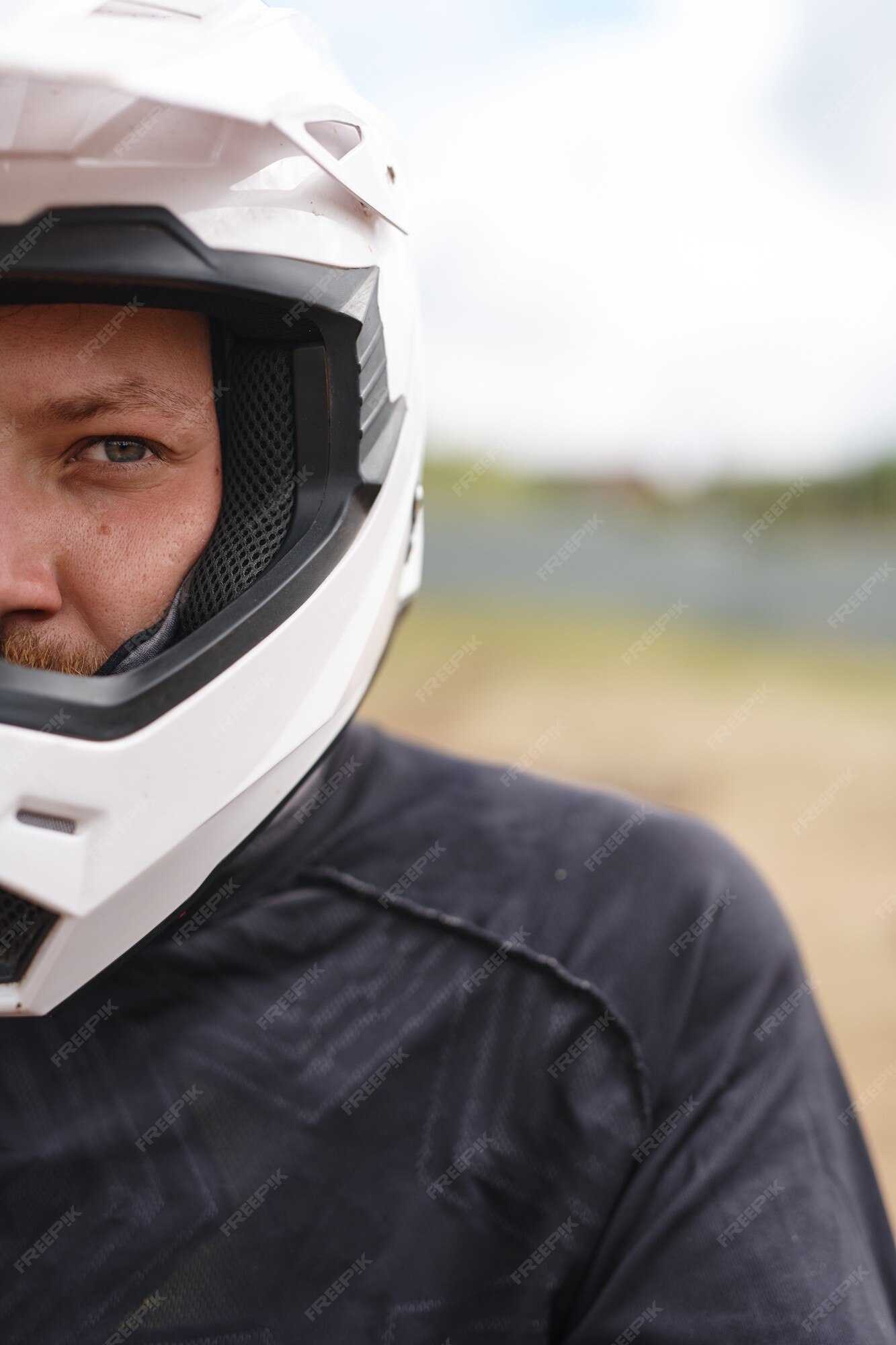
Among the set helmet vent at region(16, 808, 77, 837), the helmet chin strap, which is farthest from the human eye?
helmet vent at region(16, 808, 77, 837)

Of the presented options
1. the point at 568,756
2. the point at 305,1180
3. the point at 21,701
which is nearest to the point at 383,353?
the point at 21,701

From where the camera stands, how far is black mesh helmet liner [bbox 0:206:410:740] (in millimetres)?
720

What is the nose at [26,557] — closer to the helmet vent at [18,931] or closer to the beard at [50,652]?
the beard at [50,652]

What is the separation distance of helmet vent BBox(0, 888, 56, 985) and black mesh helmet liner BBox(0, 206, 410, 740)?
0.12m

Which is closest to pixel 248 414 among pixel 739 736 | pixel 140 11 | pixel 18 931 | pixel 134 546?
pixel 134 546

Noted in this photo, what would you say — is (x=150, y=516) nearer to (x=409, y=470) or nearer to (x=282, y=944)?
(x=409, y=470)

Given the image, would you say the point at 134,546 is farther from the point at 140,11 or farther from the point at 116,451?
the point at 140,11

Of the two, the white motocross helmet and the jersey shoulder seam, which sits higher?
the white motocross helmet

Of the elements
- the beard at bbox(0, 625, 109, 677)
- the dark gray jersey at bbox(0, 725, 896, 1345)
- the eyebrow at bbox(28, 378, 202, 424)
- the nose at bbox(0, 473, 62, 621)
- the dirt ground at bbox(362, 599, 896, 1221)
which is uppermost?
the eyebrow at bbox(28, 378, 202, 424)

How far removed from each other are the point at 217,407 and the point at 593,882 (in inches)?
20.4

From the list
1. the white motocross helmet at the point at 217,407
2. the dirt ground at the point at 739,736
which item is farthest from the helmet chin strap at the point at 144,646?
the dirt ground at the point at 739,736

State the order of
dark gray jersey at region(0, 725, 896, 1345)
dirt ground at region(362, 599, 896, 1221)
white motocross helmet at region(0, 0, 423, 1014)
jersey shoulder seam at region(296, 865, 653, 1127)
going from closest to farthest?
1. white motocross helmet at region(0, 0, 423, 1014)
2. dark gray jersey at region(0, 725, 896, 1345)
3. jersey shoulder seam at region(296, 865, 653, 1127)
4. dirt ground at region(362, 599, 896, 1221)

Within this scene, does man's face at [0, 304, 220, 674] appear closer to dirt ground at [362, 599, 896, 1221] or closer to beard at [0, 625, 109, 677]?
beard at [0, 625, 109, 677]

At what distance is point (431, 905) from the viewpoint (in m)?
0.96
